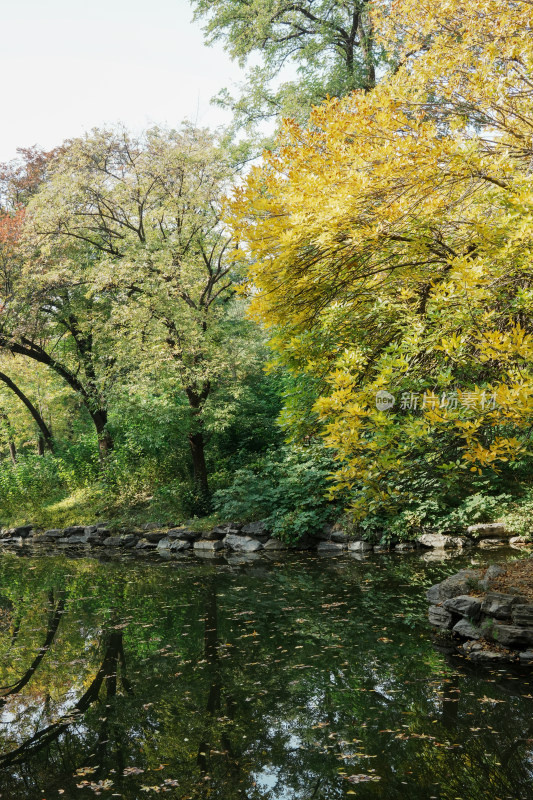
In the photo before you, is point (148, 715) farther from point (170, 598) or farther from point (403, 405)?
point (170, 598)

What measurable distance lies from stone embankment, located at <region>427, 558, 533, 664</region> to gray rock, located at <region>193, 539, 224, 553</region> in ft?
26.0

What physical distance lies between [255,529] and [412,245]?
1023 cm

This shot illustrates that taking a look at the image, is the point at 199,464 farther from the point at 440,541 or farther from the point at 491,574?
the point at 491,574

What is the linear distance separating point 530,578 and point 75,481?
16216 millimetres

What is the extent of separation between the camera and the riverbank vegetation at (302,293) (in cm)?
498

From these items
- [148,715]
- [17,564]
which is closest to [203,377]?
[17,564]

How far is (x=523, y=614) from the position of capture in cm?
582

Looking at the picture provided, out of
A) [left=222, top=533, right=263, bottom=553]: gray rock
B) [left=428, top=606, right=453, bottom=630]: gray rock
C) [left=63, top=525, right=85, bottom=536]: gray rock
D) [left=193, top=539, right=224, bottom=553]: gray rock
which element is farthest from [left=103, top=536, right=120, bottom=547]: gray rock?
[left=428, top=606, right=453, bottom=630]: gray rock

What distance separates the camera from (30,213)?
17000mm

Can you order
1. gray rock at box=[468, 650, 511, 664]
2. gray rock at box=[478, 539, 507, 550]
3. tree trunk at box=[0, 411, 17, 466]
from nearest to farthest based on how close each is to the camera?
1. gray rock at box=[468, 650, 511, 664]
2. gray rock at box=[478, 539, 507, 550]
3. tree trunk at box=[0, 411, 17, 466]

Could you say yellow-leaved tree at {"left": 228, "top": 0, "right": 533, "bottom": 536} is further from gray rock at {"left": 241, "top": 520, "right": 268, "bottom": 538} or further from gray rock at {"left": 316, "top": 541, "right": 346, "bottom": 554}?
gray rock at {"left": 241, "top": 520, "right": 268, "bottom": 538}

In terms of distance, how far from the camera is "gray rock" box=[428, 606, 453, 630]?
6672 millimetres

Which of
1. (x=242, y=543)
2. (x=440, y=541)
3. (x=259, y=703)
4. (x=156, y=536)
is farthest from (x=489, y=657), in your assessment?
(x=156, y=536)

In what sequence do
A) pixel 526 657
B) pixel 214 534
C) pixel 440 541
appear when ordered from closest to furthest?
pixel 526 657 → pixel 440 541 → pixel 214 534
